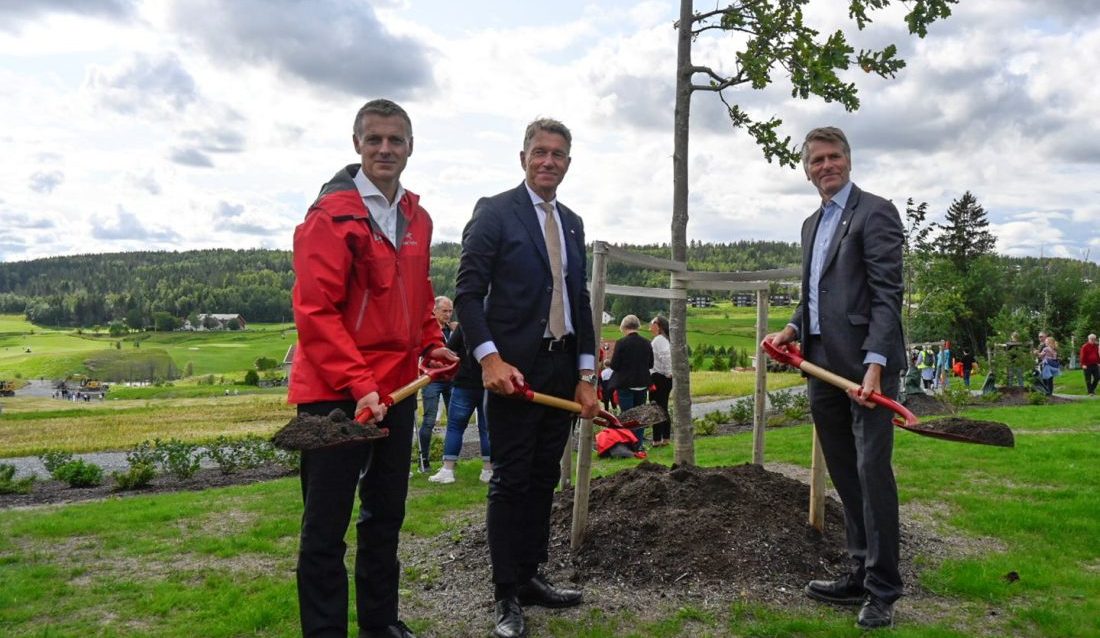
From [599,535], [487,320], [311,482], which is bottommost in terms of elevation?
[599,535]

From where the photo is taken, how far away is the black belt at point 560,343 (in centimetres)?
434

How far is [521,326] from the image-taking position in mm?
4195

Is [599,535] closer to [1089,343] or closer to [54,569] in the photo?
[54,569]

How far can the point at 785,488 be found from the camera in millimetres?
6012

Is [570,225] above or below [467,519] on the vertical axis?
above

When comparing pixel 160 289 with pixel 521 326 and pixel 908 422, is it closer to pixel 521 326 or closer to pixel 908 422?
pixel 521 326

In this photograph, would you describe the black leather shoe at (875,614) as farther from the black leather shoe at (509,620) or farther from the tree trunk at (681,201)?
the tree trunk at (681,201)

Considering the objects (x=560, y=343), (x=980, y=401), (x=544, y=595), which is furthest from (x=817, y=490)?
(x=980, y=401)

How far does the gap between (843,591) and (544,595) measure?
1753 millimetres

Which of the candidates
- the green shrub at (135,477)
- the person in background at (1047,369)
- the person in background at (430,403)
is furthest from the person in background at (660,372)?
the person in background at (1047,369)

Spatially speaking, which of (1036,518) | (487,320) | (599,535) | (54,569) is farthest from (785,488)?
(54,569)

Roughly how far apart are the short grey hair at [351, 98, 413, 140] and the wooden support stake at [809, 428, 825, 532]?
3.45 meters

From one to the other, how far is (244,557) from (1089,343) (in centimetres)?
2937

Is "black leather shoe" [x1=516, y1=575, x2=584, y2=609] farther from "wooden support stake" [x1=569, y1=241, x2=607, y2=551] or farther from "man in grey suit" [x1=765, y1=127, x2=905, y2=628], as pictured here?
"man in grey suit" [x1=765, y1=127, x2=905, y2=628]
